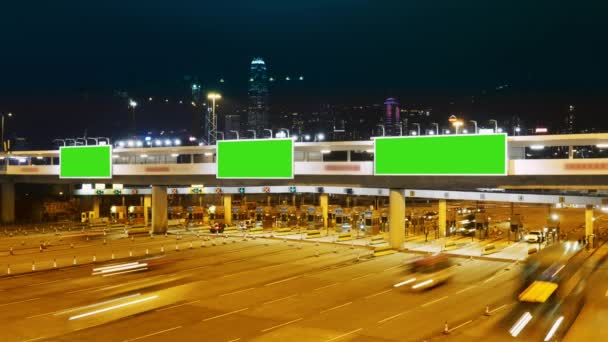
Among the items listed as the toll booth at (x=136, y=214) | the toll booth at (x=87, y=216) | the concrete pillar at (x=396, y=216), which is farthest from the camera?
the toll booth at (x=87, y=216)

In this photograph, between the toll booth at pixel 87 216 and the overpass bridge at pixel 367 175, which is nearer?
the overpass bridge at pixel 367 175

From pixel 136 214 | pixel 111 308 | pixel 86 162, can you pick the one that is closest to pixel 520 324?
pixel 111 308

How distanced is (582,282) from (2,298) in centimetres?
2976

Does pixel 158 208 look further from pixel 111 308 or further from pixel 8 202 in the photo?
pixel 111 308

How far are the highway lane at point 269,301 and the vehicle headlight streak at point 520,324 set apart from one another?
2.14 m

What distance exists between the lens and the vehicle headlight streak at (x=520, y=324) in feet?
67.7

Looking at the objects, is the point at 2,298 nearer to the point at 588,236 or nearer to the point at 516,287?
the point at 516,287

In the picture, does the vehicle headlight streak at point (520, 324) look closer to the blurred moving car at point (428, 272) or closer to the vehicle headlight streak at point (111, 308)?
the blurred moving car at point (428, 272)

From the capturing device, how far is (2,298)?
26.7 metres

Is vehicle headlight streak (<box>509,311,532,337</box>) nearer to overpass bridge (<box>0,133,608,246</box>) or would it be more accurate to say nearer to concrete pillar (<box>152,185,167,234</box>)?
overpass bridge (<box>0,133,608,246</box>)

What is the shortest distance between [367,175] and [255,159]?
8.26 meters

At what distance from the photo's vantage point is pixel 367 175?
4144 cm

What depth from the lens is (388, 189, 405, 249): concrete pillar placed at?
43.9m

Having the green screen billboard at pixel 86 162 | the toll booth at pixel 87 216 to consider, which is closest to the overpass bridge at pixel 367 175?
the green screen billboard at pixel 86 162
